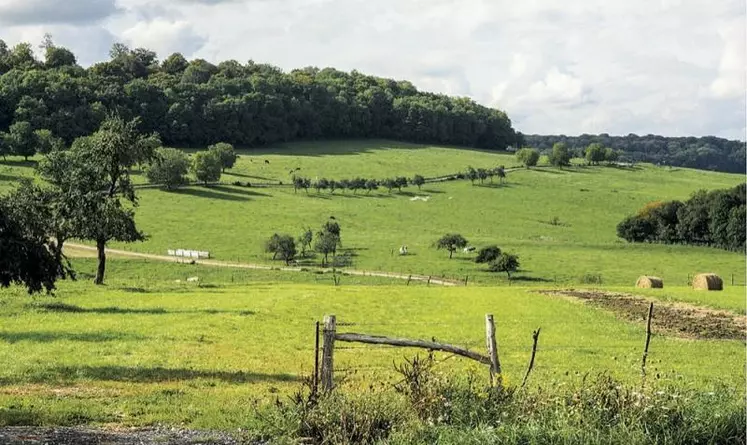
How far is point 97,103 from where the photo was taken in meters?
143

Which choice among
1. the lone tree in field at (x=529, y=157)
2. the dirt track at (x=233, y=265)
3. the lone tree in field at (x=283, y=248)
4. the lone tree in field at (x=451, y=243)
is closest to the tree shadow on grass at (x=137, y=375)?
the dirt track at (x=233, y=265)

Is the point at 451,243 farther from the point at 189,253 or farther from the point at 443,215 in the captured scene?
the point at 189,253

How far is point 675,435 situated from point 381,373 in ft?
34.5

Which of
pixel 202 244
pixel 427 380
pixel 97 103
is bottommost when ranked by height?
pixel 202 244

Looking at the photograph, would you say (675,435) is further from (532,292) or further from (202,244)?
(202,244)

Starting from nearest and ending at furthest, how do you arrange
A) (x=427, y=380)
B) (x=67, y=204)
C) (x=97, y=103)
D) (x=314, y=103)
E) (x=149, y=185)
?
(x=427, y=380) < (x=67, y=204) < (x=149, y=185) < (x=97, y=103) < (x=314, y=103)

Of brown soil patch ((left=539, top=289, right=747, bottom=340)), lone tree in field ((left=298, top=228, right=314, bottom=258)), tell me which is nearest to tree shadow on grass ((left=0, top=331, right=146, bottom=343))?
brown soil patch ((left=539, top=289, right=747, bottom=340))

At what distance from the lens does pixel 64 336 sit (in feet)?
88.4

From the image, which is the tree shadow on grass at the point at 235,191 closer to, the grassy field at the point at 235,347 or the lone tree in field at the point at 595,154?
the grassy field at the point at 235,347

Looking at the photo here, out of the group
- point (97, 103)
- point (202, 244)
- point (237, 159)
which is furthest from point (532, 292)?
point (97, 103)

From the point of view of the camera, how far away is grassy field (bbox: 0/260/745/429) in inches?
686

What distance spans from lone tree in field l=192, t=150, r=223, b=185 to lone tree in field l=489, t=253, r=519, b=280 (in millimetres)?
61670

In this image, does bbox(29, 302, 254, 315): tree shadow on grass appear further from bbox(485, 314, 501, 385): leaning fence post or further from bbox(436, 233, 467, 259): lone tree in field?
bbox(436, 233, 467, 259): lone tree in field

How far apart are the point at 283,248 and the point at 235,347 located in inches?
2202
